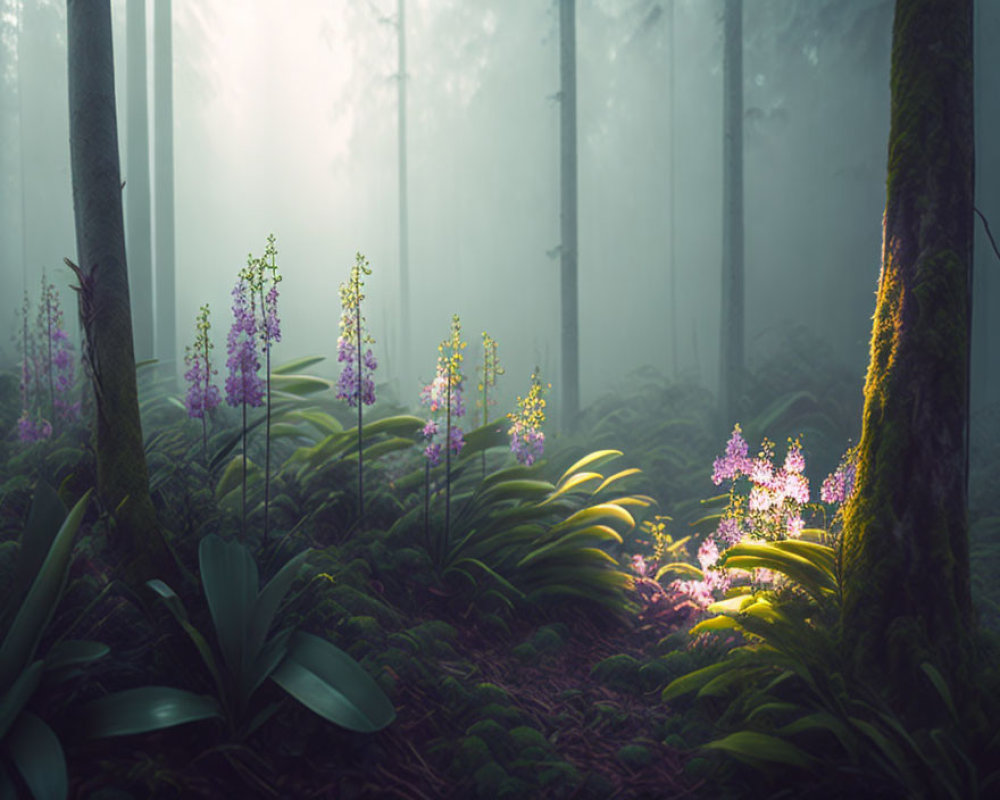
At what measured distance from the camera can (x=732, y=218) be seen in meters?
9.06

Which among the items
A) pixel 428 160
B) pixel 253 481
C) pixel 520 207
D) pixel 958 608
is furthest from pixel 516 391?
pixel 958 608

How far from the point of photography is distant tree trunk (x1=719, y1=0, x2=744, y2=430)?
9047mm

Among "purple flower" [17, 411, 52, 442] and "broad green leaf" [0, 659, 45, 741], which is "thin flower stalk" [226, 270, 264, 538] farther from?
"purple flower" [17, 411, 52, 442]

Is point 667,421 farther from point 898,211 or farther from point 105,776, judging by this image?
point 105,776

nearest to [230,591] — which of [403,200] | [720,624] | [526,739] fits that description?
[526,739]

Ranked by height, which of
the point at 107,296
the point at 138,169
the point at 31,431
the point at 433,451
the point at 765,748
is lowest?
the point at 765,748

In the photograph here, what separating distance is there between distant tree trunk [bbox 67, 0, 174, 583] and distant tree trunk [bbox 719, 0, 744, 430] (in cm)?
811

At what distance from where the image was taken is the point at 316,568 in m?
2.81

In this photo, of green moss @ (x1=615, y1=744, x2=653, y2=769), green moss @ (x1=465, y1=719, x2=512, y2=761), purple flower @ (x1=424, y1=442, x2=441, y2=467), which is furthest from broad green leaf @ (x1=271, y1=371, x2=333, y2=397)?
Result: green moss @ (x1=615, y1=744, x2=653, y2=769)

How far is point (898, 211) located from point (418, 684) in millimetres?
2755

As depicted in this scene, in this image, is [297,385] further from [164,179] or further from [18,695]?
[164,179]

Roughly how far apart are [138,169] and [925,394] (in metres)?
9.30

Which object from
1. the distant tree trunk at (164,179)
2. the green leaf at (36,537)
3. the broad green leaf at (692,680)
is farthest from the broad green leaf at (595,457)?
the distant tree trunk at (164,179)

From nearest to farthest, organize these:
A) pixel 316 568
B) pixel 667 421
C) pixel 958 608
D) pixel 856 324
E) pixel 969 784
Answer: pixel 969 784 → pixel 958 608 → pixel 316 568 → pixel 667 421 → pixel 856 324
